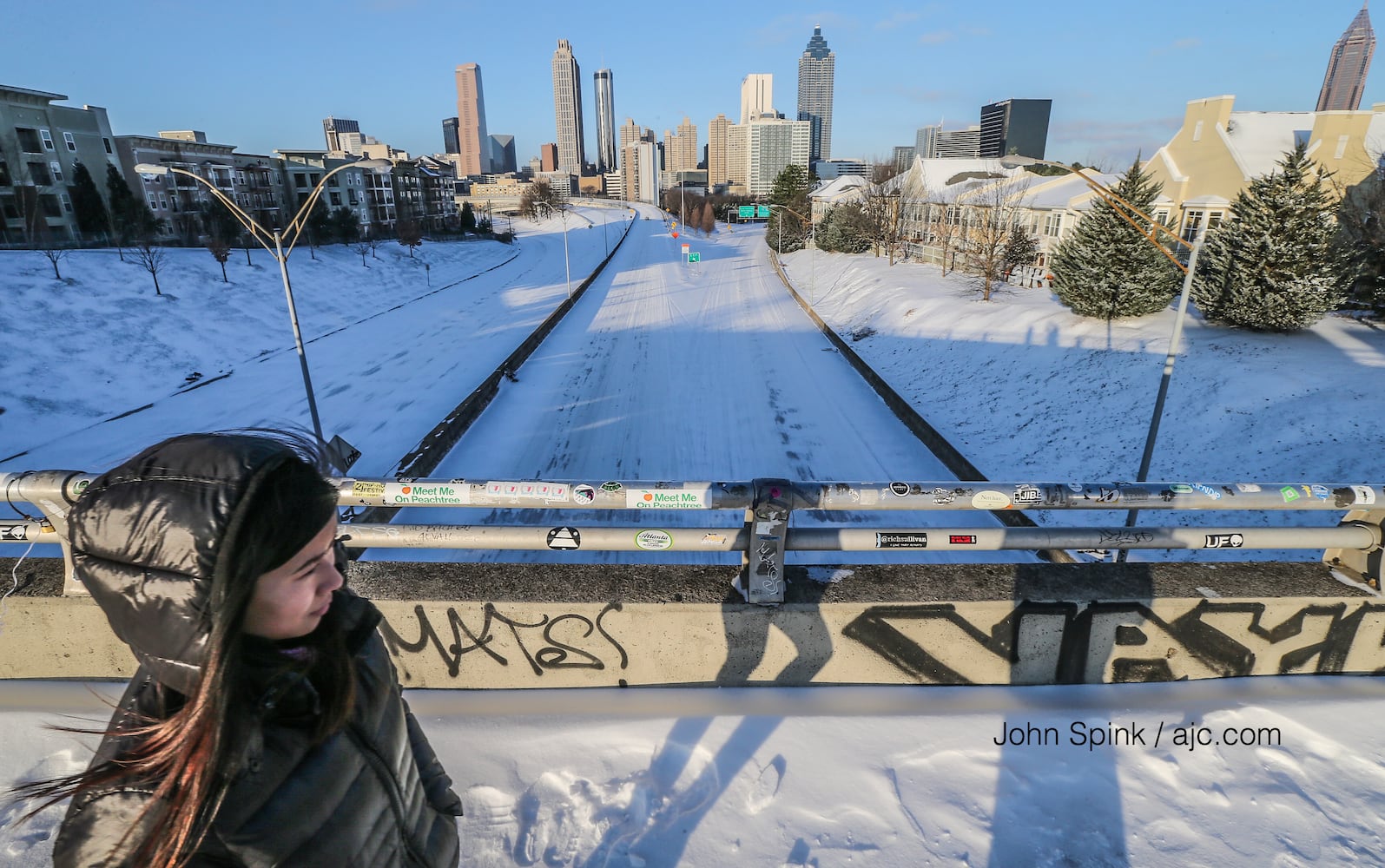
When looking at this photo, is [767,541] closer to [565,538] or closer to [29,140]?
[565,538]

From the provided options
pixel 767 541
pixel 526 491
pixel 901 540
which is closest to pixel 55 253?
pixel 526 491

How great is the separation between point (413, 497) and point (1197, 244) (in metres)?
10.7

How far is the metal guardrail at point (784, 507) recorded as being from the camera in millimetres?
3221

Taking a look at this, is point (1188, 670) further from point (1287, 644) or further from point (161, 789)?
point (161, 789)

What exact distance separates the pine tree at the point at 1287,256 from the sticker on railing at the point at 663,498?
20.0 meters

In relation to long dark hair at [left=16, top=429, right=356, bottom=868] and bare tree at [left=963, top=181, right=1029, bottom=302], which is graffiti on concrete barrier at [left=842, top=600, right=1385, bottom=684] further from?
bare tree at [left=963, top=181, right=1029, bottom=302]

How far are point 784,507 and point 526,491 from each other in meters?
1.32

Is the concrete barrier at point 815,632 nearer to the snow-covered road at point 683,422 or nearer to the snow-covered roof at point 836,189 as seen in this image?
the snow-covered road at point 683,422

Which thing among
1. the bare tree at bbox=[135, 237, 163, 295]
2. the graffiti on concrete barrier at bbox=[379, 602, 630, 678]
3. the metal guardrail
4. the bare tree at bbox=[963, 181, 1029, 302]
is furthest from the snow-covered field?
the bare tree at bbox=[963, 181, 1029, 302]

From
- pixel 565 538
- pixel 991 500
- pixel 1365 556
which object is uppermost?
pixel 991 500

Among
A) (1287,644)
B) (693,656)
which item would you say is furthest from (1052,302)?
(693,656)

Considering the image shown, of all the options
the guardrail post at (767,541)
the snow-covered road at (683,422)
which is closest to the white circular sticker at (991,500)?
the guardrail post at (767,541)

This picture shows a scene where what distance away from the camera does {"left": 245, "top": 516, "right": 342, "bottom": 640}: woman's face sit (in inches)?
49.6

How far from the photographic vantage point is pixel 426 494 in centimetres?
333
